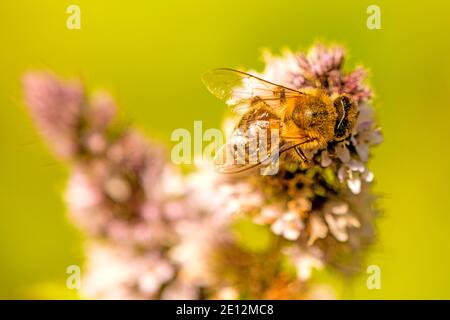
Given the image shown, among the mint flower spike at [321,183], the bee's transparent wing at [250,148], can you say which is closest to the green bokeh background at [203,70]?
the mint flower spike at [321,183]

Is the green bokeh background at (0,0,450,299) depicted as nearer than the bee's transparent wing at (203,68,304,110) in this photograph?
No

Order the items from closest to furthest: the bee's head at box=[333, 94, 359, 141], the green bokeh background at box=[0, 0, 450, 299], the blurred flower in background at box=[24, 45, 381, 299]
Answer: the bee's head at box=[333, 94, 359, 141]
the blurred flower in background at box=[24, 45, 381, 299]
the green bokeh background at box=[0, 0, 450, 299]

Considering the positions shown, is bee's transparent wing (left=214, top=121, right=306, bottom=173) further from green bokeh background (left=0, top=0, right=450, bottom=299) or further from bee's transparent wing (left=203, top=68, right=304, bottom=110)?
green bokeh background (left=0, top=0, right=450, bottom=299)

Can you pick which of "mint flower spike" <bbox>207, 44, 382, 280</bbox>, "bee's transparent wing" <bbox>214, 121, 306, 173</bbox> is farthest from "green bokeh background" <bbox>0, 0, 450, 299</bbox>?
"bee's transparent wing" <bbox>214, 121, 306, 173</bbox>

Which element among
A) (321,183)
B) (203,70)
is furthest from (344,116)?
(203,70)

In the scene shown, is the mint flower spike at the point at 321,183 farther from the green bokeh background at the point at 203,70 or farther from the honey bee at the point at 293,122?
the green bokeh background at the point at 203,70

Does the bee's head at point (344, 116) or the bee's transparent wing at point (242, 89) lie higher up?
the bee's transparent wing at point (242, 89)
